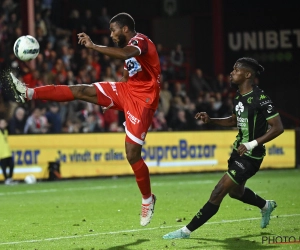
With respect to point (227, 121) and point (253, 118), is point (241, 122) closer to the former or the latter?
point (253, 118)

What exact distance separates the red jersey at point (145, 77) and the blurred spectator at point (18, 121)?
9.91m

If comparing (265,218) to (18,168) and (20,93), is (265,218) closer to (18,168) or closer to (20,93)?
(20,93)

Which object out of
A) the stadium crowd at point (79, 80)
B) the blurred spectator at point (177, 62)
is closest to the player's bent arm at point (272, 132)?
the stadium crowd at point (79, 80)

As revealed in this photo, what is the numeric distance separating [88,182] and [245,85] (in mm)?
9902

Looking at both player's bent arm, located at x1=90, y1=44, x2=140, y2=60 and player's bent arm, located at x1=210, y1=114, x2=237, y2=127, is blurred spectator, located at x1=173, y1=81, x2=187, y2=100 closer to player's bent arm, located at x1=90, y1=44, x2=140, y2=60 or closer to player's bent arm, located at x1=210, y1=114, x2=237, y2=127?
player's bent arm, located at x1=210, y1=114, x2=237, y2=127

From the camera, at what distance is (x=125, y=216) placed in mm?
11891

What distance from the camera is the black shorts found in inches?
360

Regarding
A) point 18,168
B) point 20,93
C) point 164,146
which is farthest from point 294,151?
point 20,93

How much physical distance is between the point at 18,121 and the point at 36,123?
449 millimetres

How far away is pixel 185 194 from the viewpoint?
15414mm

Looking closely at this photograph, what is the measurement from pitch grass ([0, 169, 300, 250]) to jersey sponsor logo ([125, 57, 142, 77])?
2052 mm

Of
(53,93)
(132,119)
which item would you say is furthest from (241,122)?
(53,93)

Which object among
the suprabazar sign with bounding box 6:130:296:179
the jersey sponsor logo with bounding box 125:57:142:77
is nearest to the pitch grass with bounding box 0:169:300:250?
the suprabazar sign with bounding box 6:130:296:179

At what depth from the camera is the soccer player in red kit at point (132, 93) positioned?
945 centimetres
